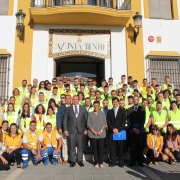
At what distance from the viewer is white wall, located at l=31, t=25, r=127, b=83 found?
1066 centimetres

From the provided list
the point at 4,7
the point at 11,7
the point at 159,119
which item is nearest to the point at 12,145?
the point at 159,119

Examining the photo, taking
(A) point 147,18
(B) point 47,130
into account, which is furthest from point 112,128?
(A) point 147,18

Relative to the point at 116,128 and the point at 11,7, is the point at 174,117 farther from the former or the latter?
the point at 11,7

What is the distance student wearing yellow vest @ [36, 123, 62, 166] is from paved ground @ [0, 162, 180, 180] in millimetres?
262

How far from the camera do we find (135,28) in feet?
36.5

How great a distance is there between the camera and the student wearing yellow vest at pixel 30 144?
6.16 metres

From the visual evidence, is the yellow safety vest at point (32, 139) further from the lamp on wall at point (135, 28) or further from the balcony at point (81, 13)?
the lamp on wall at point (135, 28)

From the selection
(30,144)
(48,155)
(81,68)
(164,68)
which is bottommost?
(48,155)

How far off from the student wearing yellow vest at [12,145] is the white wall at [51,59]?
14.5 ft

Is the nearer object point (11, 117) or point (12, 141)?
point (12, 141)

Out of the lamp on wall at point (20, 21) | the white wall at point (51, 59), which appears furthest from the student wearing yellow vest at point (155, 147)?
the lamp on wall at point (20, 21)

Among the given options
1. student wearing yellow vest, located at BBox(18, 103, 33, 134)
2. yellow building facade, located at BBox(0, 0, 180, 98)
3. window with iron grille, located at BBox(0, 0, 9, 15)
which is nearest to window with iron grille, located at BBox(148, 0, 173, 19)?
yellow building facade, located at BBox(0, 0, 180, 98)

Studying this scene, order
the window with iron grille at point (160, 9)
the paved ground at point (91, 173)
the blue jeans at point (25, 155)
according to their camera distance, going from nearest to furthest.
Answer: the paved ground at point (91, 173) → the blue jeans at point (25, 155) → the window with iron grille at point (160, 9)

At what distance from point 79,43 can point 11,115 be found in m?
5.12
